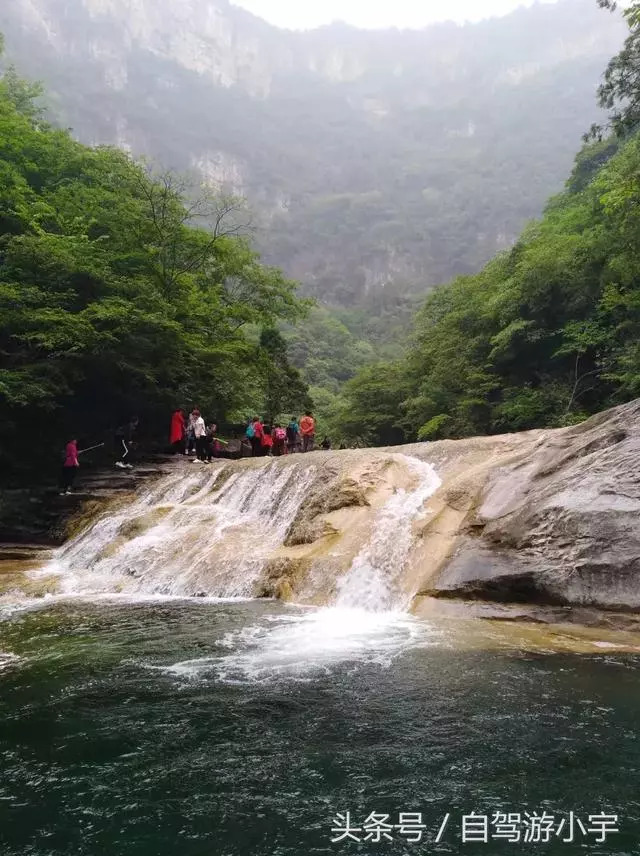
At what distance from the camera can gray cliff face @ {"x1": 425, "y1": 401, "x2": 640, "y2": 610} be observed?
23.5 feet

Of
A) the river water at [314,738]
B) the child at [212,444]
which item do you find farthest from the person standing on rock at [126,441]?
the river water at [314,738]

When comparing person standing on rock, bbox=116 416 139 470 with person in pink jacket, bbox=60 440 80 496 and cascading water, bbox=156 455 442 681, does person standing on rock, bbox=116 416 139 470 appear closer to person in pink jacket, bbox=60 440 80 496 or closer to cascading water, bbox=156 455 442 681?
person in pink jacket, bbox=60 440 80 496

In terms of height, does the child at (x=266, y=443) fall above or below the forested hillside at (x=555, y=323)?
below

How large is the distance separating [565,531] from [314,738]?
4825 millimetres

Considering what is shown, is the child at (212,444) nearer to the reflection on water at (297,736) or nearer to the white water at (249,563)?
the white water at (249,563)

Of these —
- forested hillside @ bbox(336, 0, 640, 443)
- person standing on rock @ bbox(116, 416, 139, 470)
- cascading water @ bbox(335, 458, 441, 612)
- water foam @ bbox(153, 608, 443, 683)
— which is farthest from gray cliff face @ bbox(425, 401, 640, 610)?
person standing on rock @ bbox(116, 416, 139, 470)

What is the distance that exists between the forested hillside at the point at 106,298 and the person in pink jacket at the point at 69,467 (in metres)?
1.25

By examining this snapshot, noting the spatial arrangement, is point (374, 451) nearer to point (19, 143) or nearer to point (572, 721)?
point (572, 721)

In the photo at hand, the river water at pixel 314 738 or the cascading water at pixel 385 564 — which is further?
the cascading water at pixel 385 564

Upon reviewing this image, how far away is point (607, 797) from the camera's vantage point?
3455 mm

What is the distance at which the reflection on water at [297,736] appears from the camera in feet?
10.8

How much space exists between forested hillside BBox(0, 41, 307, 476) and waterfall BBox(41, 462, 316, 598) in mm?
4122

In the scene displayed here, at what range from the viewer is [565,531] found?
7754 mm

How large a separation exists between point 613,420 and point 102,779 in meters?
8.53
